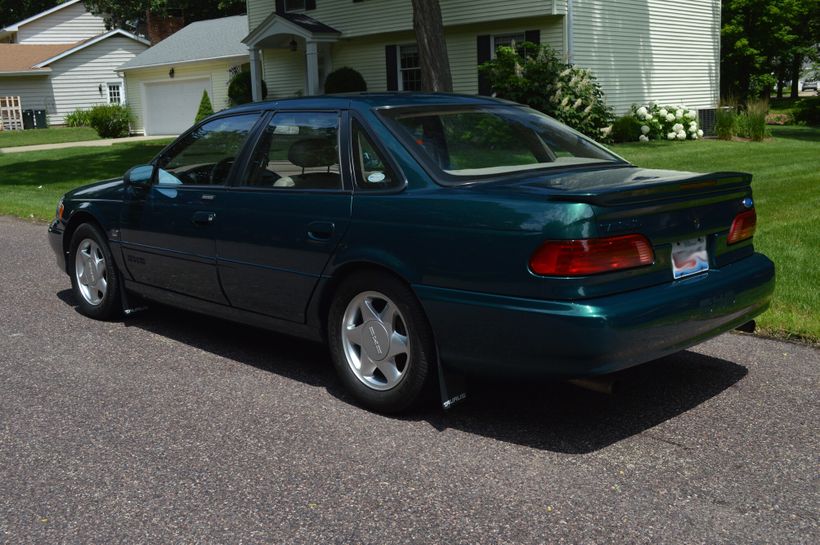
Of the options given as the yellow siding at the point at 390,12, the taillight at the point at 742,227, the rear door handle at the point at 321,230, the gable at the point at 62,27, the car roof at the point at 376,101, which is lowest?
the taillight at the point at 742,227

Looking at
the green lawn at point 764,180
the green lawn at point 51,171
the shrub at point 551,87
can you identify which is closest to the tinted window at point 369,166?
the green lawn at point 764,180

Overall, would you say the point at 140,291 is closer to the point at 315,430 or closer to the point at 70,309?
the point at 70,309

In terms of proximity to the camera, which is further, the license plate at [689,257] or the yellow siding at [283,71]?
the yellow siding at [283,71]

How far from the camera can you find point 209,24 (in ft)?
135

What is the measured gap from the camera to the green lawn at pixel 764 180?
6.86 meters

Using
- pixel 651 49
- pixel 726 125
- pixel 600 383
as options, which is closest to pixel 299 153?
pixel 600 383

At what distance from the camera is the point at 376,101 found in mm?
5141

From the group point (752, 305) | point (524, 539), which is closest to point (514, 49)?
point (752, 305)

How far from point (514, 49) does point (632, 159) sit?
590 cm

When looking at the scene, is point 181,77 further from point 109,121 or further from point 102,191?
point 102,191

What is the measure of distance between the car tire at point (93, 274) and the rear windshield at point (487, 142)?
9.21 ft

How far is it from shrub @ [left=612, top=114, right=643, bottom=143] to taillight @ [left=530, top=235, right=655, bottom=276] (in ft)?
62.7

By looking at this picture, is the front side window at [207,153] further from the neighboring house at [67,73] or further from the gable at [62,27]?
the gable at [62,27]

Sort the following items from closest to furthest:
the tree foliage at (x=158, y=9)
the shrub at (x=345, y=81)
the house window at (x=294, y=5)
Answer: the shrub at (x=345, y=81), the house window at (x=294, y=5), the tree foliage at (x=158, y=9)
